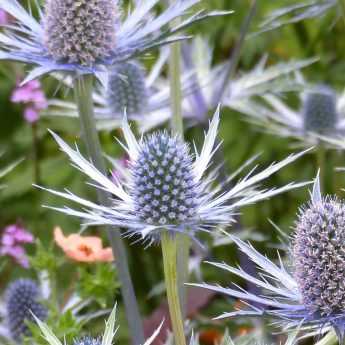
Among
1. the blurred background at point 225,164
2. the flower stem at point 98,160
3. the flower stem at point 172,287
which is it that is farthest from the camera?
the blurred background at point 225,164

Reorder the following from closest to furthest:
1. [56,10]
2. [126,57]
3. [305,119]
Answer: [126,57]
[56,10]
[305,119]

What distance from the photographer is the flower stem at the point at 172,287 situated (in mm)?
1106

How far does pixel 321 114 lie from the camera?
213 cm

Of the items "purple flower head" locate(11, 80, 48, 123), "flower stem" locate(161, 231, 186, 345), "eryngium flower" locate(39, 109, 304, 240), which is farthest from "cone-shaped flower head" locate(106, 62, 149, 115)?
"flower stem" locate(161, 231, 186, 345)

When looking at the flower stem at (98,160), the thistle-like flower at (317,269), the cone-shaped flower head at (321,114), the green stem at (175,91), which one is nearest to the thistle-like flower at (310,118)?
the cone-shaped flower head at (321,114)

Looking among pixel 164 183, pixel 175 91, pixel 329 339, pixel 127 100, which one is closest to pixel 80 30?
pixel 175 91

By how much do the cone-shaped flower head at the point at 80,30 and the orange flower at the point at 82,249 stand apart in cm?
33

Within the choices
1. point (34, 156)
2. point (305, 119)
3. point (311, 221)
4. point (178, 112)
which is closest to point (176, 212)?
point (311, 221)

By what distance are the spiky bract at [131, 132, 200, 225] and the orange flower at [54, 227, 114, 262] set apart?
0.33 meters

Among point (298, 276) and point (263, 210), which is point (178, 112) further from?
point (263, 210)

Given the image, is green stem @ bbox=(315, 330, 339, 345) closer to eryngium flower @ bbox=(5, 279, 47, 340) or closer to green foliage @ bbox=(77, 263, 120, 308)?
green foliage @ bbox=(77, 263, 120, 308)

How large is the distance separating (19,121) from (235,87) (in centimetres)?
87

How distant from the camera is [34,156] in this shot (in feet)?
6.59

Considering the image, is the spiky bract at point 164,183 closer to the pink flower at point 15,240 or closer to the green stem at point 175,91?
the green stem at point 175,91
